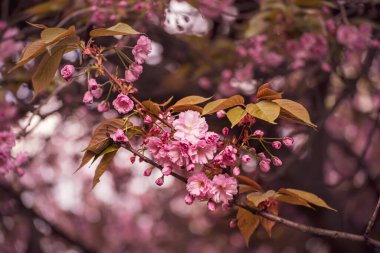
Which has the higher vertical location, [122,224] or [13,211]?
[13,211]

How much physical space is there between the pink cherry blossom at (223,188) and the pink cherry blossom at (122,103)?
0.29m

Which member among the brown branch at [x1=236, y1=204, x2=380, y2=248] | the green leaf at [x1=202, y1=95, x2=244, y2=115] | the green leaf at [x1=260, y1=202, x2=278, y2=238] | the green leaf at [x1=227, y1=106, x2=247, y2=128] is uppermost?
the green leaf at [x1=202, y1=95, x2=244, y2=115]

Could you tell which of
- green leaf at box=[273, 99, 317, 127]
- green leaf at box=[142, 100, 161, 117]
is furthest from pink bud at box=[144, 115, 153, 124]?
green leaf at box=[273, 99, 317, 127]

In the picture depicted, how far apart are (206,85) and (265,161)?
2.25m

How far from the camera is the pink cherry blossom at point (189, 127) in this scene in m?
1.34

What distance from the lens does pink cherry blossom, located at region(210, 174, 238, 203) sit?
139cm

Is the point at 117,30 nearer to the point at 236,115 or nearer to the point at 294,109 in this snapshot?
the point at 236,115

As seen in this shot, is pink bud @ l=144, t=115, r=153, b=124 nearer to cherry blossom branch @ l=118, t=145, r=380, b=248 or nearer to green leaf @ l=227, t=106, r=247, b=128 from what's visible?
cherry blossom branch @ l=118, t=145, r=380, b=248

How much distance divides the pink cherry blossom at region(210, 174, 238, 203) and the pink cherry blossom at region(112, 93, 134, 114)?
293mm

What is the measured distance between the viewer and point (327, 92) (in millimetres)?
4559

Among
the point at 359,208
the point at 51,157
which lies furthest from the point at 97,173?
the point at 51,157

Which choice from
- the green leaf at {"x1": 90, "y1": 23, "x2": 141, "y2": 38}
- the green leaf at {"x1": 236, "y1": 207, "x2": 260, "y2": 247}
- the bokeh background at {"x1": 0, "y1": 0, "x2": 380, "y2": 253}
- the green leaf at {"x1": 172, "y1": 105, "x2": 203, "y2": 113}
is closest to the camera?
the green leaf at {"x1": 90, "y1": 23, "x2": 141, "y2": 38}

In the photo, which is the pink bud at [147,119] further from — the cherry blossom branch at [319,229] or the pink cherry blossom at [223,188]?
the pink cherry blossom at [223,188]

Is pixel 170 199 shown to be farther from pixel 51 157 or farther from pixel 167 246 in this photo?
pixel 51 157
